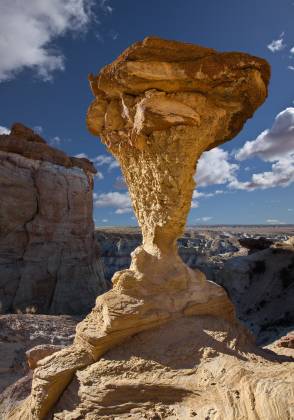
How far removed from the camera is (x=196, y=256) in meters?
37.7

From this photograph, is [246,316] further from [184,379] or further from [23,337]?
[184,379]

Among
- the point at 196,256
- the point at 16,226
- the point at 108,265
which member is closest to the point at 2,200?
the point at 16,226

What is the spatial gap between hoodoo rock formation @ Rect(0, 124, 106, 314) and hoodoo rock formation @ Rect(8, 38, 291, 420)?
39.0ft

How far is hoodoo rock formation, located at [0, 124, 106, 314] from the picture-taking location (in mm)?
15945

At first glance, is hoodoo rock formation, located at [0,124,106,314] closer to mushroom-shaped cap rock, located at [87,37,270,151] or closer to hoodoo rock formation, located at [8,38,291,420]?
hoodoo rock formation, located at [8,38,291,420]

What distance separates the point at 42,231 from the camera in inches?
664

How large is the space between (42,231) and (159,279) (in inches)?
544

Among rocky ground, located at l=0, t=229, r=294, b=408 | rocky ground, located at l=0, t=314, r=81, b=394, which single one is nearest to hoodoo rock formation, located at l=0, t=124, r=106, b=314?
rocky ground, located at l=0, t=229, r=294, b=408

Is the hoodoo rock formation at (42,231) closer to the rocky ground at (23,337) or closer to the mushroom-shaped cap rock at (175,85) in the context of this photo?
the rocky ground at (23,337)

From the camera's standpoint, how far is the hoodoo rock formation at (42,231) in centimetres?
1595

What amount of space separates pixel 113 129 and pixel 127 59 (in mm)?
1064

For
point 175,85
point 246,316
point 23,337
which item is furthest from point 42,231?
point 175,85

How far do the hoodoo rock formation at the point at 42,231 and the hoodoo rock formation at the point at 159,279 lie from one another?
11901 mm

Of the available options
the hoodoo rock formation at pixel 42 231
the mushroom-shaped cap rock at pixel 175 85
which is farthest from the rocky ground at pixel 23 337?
the mushroom-shaped cap rock at pixel 175 85
